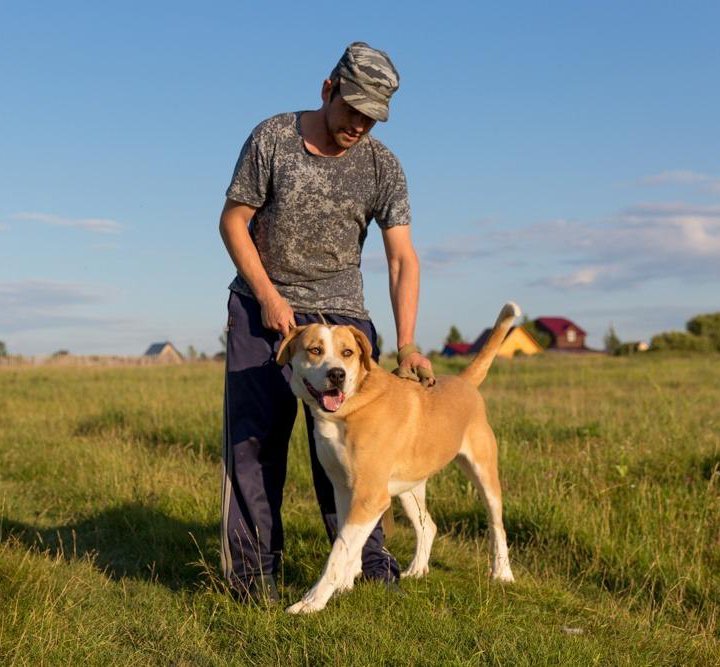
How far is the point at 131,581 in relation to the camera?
5848 mm

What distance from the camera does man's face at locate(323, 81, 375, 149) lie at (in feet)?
16.3

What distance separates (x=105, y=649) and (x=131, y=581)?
1.52 metres

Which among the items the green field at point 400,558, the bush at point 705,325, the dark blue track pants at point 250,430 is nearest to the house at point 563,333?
the bush at point 705,325

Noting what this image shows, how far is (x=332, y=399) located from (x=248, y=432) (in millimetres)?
756

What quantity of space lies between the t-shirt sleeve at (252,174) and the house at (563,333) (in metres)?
66.0

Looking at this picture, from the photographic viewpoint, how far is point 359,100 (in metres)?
4.84

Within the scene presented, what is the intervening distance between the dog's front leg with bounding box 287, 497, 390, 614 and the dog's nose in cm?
64

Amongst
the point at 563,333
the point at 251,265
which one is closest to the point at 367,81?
the point at 251,265

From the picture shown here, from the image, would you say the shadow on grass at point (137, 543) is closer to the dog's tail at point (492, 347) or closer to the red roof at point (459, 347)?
the dog's tail at point (492, 347)

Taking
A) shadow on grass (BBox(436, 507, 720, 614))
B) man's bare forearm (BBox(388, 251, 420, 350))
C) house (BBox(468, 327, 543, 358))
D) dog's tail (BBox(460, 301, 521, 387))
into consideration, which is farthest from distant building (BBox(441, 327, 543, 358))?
man's bare forearm (BBox(388, 251, 420, 350))

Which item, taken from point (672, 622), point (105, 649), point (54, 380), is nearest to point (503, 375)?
point (54, 380)

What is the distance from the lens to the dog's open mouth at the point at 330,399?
4812mm

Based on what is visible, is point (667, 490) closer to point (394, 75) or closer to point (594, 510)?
point (594, 510)

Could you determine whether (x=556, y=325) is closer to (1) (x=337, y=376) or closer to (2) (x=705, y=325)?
(2) (x=705, y=325)
